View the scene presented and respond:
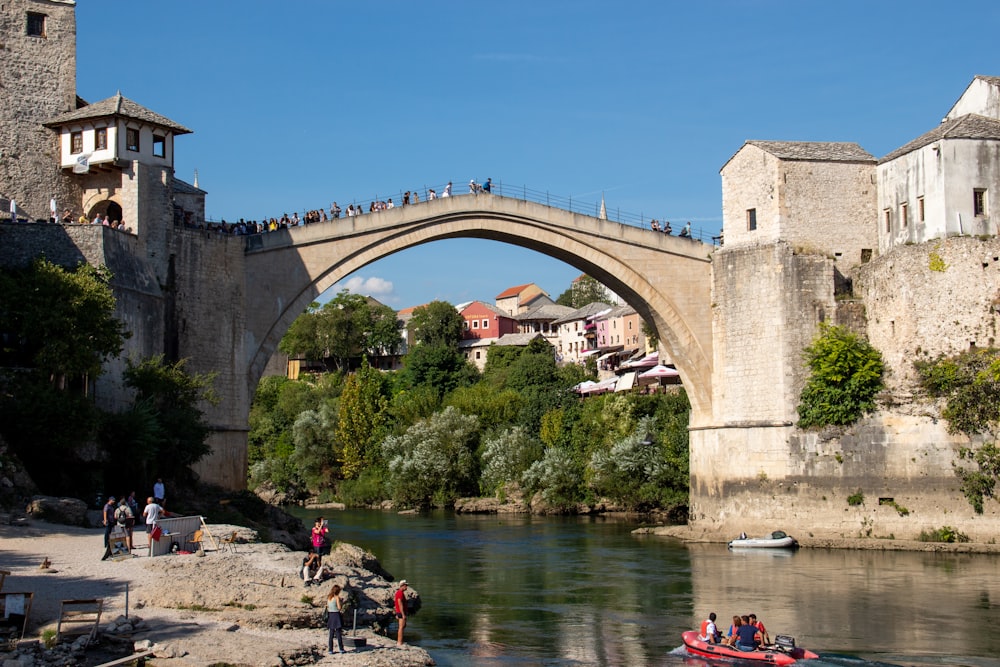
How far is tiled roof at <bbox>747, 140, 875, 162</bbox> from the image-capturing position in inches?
1192

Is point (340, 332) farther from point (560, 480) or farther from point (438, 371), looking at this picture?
point (560, 480)

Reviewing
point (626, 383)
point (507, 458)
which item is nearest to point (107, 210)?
point (507, 458)

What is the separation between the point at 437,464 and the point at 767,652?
3147 centimetres

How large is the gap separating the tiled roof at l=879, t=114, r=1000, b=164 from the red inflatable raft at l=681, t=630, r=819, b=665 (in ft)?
53.9

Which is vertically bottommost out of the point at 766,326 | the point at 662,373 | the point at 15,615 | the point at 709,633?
the point at 709,633

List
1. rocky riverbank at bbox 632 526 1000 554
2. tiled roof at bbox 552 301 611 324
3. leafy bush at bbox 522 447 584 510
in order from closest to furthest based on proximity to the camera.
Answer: rocky riverbank at bbox 632 526 1000 554 → leafy bush at bbox 522 447 584 510 → tiled roof at bbox 552 301 611 324

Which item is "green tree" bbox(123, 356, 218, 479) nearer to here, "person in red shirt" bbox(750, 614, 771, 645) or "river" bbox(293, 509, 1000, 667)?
"river" bbox(293, 509, 1000, 667)

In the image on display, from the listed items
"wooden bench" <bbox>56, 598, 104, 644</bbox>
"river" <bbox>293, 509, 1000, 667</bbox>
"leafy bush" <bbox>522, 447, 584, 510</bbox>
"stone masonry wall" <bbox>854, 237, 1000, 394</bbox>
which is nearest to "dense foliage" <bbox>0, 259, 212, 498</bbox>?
"river" <bbox>293, 509, 1000, 667</bbox>

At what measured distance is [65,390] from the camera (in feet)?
70.9

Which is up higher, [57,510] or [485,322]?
[485,322]

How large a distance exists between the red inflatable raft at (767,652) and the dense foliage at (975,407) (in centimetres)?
1261

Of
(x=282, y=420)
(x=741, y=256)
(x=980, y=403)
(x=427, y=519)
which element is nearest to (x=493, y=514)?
(x=427, y=519)

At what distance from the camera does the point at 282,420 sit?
2579 inches

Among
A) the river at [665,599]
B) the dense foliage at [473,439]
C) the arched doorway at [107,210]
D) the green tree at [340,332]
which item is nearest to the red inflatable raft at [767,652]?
the river at [665,599]
